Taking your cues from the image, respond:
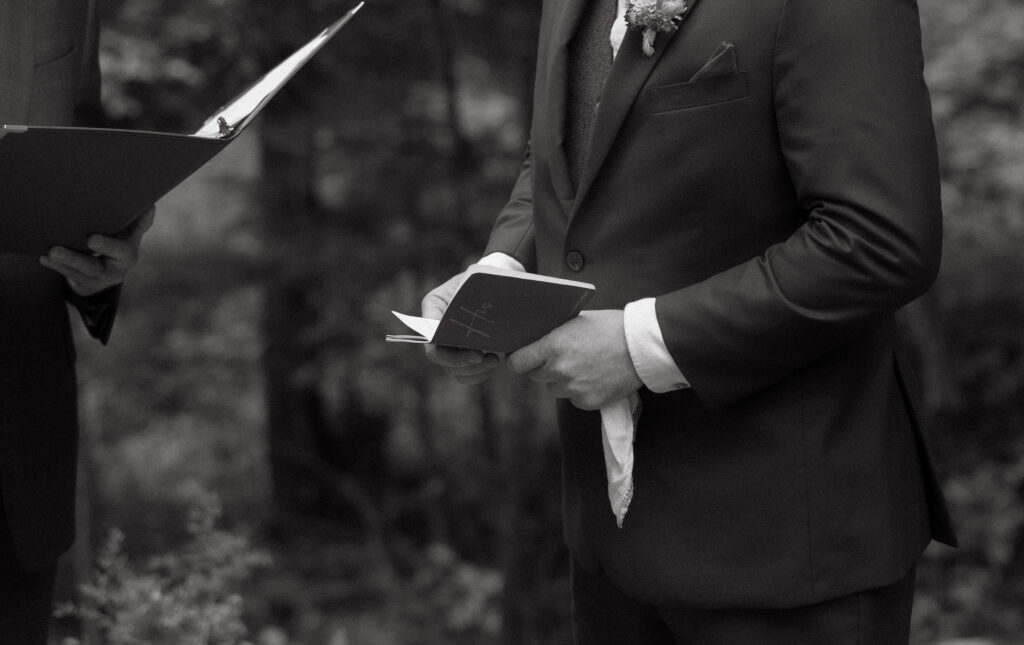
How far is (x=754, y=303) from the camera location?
1524mm

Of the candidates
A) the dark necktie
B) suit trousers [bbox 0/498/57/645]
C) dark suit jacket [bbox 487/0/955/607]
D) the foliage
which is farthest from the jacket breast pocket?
the foliage

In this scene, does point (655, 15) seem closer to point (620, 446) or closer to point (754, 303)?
point (754, 303)

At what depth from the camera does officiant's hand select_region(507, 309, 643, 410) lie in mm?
1605

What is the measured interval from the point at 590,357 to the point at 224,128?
0.72 metres

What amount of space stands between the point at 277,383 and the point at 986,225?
137 inches

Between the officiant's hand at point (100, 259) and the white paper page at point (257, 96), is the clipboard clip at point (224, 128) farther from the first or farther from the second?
the officiant's hand at point (100, 259)

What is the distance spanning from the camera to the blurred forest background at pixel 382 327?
465 cm

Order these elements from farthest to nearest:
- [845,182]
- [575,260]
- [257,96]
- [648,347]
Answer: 1. [257,96]
2. [575,260]
3. [648,347]
4. [845,182]

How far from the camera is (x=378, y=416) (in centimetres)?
629

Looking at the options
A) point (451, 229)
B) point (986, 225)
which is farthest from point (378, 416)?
point (986, 225)

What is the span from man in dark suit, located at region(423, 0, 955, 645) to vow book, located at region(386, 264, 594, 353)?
5 centimetres

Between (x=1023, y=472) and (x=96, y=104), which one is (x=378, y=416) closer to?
(x=1023, y=472)

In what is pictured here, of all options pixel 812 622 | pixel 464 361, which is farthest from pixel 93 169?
pixel 812 622

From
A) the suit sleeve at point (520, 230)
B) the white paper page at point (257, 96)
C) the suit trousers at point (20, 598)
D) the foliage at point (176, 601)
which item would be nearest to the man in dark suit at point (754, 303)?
the suit sleeve at point (520, 230)
